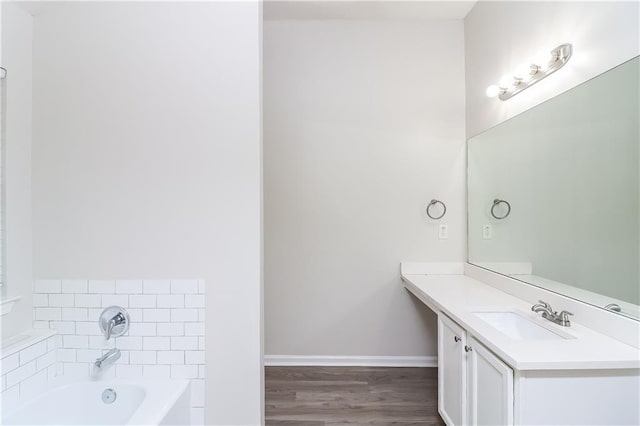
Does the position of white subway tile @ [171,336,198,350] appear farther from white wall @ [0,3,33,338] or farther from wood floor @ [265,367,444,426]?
wood floor @ [265,367,444,426]

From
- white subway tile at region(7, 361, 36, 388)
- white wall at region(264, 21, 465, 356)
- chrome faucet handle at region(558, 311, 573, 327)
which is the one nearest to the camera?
white subway tile at region(7, 361, 36, 388)

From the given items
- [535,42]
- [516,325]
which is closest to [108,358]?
[516,325]

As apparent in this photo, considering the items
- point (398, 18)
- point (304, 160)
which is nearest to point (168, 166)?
point (304, 160)

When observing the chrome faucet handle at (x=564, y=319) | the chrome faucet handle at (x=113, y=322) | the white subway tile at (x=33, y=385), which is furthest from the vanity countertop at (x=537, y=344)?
the white subway tile at (x=33, y=385)

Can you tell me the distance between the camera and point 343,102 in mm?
2822

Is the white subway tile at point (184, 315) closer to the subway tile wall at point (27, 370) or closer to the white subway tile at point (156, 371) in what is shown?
the white subway tile at point (156, 371)

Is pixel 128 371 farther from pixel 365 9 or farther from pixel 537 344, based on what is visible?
pixel 365 9

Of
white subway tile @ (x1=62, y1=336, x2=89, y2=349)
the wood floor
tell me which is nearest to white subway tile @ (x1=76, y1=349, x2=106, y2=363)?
white subway tile @ (x1=62, y1=336, x2=89, y2=349)

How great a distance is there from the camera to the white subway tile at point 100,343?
1.57 m

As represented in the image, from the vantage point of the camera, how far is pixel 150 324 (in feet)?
5.12

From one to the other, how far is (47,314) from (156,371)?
0.62 m

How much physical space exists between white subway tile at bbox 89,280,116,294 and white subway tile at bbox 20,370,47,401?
43 cm

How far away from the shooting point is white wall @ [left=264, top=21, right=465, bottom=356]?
2803mm

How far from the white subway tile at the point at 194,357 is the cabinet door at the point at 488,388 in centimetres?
131
